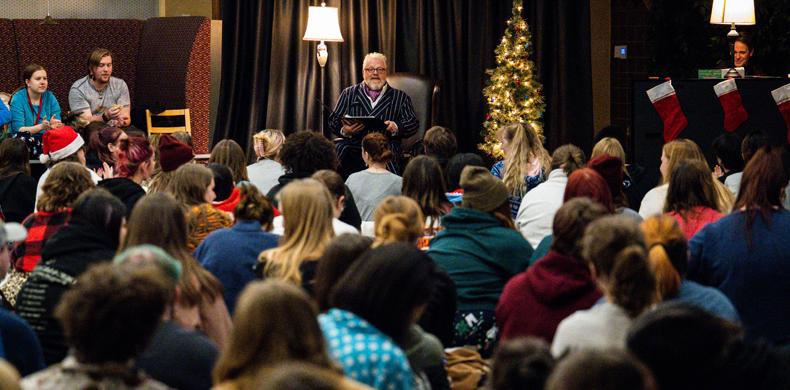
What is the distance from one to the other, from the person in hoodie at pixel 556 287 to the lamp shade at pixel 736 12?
6062 millimetres

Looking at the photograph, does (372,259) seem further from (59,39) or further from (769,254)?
(59,39)

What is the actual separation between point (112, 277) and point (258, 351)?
1.11 feet

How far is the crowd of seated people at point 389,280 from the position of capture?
2184 mm

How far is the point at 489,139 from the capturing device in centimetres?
1044

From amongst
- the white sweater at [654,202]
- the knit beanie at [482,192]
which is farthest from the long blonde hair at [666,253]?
the white sweater at [654,202]

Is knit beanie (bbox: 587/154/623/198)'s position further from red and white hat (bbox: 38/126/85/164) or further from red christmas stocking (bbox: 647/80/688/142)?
red christmas stocking (bbox: 647/80/688/142)

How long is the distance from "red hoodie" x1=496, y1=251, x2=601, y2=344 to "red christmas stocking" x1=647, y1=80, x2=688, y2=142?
5373 mm

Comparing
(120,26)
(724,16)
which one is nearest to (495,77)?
(724,16)

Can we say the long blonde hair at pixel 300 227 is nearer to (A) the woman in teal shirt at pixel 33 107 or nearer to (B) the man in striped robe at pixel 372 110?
(B) the man in striped robe at pixel 372 110

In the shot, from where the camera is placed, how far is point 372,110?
921 cm

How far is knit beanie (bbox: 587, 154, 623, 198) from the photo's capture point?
522cm

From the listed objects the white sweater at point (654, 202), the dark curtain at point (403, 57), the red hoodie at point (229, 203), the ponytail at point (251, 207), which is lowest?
the white sweater at point (654, 202)

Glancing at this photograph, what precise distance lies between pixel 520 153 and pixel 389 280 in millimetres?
4412

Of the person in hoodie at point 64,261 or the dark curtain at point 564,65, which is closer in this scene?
the person in hoodie at point 64,261
